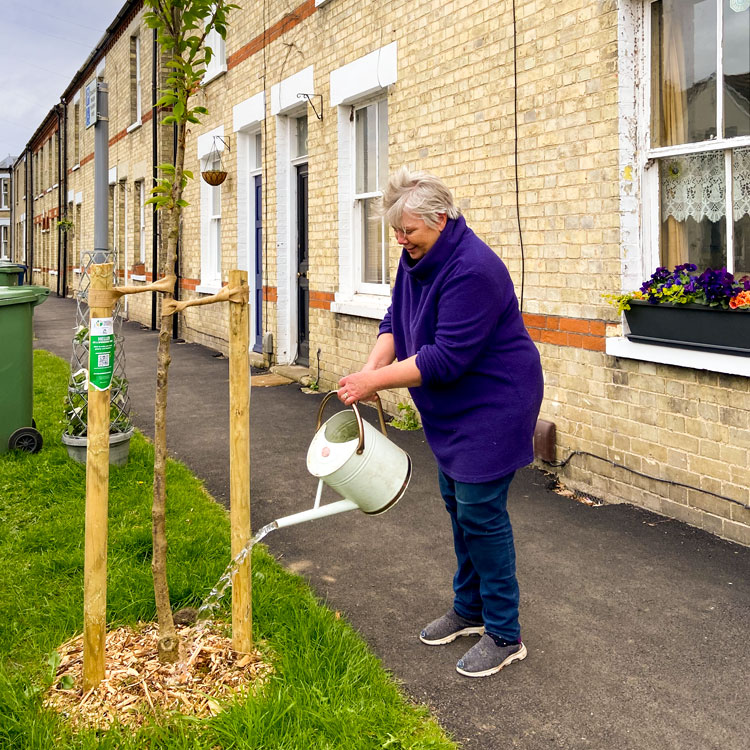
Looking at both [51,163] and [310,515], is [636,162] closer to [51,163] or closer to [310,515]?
[310,515]

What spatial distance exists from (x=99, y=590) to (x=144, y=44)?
17119 mm

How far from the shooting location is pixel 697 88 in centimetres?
507

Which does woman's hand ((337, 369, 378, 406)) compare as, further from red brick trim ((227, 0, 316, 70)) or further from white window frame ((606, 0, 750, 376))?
red brick trim ((227, 0, 316, 70))

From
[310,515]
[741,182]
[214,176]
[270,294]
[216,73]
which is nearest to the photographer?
[310,515]

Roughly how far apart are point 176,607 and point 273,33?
29.7 feet

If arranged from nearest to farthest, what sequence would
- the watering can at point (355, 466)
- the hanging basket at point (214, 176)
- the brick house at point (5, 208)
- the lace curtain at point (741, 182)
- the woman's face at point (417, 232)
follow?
the watering can at point (355, 466), the woman's face at point (417, 232), the lace curtain at point (741, 182), the hanging basket at point (214, 176), the brick house at point (5, 208)

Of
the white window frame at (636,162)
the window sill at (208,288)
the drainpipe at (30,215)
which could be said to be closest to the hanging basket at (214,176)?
the window sill at (208,288)

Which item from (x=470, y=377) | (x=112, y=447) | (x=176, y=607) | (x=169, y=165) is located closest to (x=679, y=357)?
(x=470, y=377)

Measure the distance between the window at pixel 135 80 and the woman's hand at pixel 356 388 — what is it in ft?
58.3

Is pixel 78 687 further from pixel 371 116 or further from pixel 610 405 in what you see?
pixel 371 116

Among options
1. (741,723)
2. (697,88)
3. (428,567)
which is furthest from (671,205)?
(741,723)

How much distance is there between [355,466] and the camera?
10.2 feet

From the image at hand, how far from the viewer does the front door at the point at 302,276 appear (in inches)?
432

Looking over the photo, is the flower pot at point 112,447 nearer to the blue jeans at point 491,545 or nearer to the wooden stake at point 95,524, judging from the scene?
the wooden stake at point 95,524
